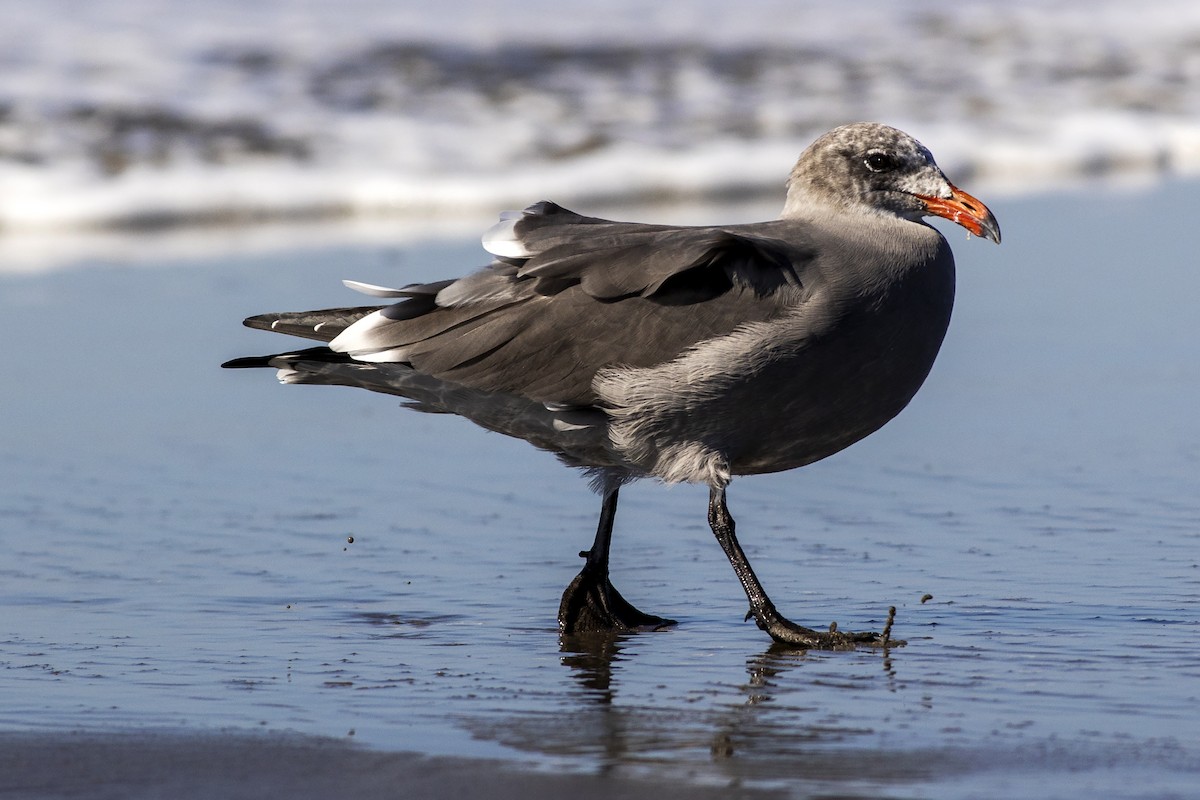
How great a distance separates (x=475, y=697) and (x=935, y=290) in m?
1.75

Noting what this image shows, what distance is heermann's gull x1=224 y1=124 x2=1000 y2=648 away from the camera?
16.5 ft

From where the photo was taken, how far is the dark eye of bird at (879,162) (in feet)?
18.4

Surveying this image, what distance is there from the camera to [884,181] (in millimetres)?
5598

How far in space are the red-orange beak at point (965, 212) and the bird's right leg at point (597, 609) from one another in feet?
4.63

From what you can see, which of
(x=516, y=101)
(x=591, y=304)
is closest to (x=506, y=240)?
(x=591, y=304)

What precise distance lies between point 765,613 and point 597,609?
0.52 m

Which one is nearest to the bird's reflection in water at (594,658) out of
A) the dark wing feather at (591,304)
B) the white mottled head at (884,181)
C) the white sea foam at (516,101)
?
the dark wing feather at (591,304)

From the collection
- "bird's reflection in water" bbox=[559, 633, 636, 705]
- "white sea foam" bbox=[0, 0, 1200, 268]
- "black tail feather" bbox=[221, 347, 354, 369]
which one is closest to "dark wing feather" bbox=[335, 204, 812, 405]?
"black tail feather" bbox=[221, 347, 354, 369]

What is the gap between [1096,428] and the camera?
7.38 m

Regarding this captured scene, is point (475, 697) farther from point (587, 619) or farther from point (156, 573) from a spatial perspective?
point (156, 573)

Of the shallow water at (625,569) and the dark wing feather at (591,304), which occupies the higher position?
the dark wing feather at (591,304)

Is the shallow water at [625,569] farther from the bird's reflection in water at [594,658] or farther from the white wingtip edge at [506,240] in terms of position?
the white wingtip edge at [506,240]

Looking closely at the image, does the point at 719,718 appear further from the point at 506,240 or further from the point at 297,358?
the point at 297,358

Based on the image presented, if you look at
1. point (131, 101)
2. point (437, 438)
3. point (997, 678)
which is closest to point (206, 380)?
point (437, 438)
